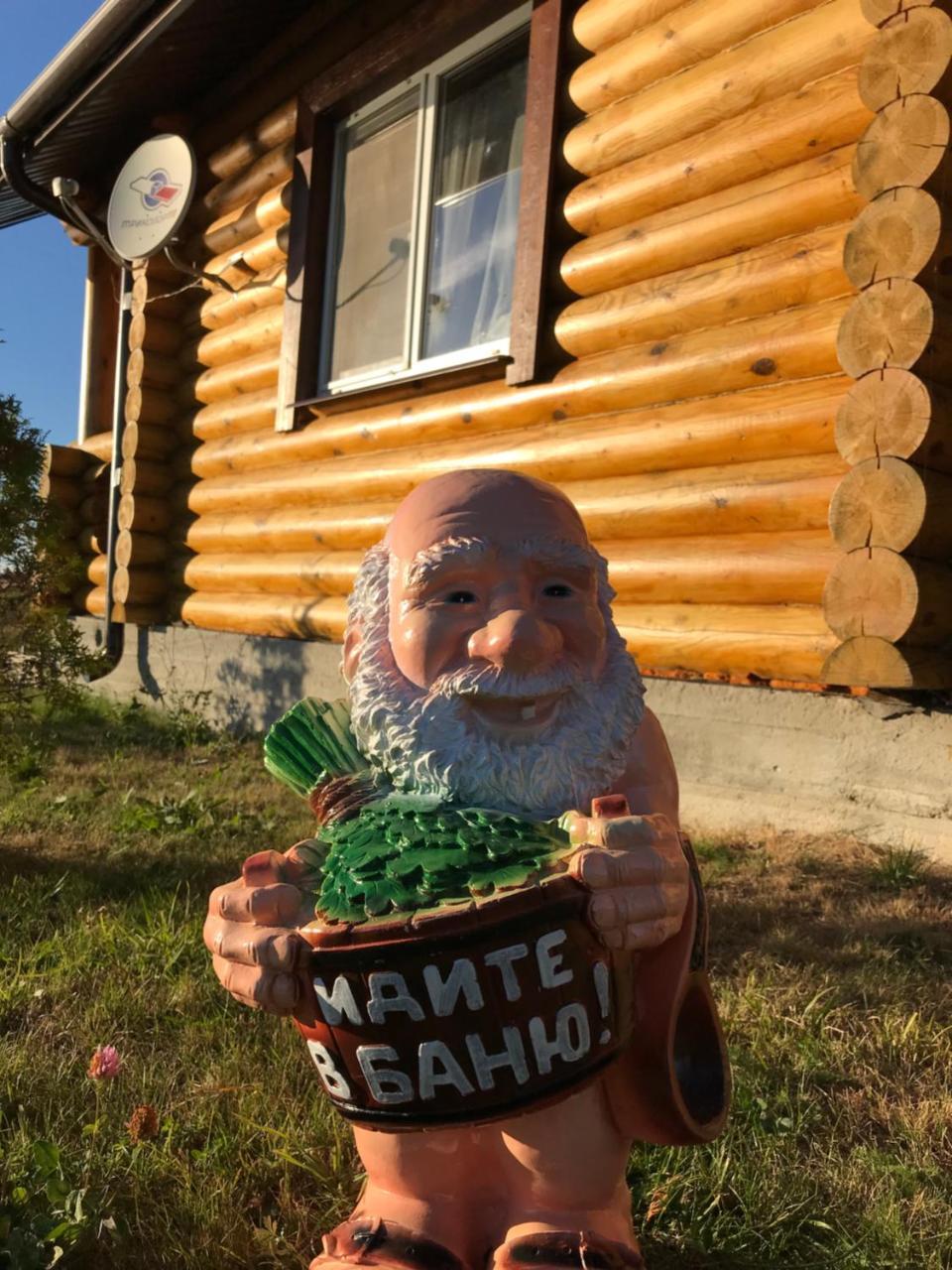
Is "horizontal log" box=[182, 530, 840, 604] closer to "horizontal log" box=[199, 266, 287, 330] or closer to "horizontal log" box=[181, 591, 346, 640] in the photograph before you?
"horizontal log" box=[181, 591, 346, 640]

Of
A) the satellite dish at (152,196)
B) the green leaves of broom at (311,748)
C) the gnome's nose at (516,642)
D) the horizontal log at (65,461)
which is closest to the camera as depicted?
the gnome's nose at (516,642)

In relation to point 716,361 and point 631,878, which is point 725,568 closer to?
point 716,361

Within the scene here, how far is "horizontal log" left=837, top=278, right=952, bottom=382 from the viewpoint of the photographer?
9.54ft

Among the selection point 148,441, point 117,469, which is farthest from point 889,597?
point 117,469

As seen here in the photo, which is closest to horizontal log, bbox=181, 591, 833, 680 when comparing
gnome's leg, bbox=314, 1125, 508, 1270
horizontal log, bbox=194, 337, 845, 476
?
horizontal log, bbox=194, 337, 845, 476

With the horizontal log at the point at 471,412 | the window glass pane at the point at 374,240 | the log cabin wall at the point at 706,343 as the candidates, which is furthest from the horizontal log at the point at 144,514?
the log cabin wall at the point at 706,343

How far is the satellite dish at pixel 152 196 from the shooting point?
20.7 feet

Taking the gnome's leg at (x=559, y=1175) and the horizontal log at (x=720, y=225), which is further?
the horizontal log at (x=720, y=225)

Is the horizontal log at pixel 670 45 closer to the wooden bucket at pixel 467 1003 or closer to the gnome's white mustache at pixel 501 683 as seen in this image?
the gnome's white mustache at pixel 501 683

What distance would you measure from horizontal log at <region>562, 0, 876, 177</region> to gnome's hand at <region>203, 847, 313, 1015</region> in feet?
10.8

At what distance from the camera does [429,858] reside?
120 cm

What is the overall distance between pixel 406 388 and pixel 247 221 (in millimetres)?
2142

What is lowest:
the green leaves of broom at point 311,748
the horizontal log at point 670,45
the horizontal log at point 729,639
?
the green leaves of broom at point 311,748

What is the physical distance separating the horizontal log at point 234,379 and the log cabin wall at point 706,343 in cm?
131
